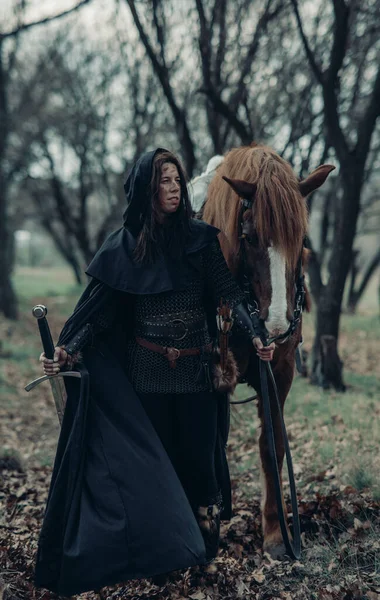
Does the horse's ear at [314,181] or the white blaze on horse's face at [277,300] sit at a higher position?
the horse's ear at [314,181]

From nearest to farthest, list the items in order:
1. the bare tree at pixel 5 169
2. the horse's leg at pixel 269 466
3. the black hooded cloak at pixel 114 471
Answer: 1. the black hooded cloak at pixel 114 471
2. the horse's leg at pixel 269 466
3. the bare tree at pixel 5 169

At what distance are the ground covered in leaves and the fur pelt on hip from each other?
1.07 meters

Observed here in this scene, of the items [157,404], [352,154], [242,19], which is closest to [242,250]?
[157,404]

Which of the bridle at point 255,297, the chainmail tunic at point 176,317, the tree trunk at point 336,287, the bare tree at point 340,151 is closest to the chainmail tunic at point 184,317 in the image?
the chainmail tunic at point 176,317

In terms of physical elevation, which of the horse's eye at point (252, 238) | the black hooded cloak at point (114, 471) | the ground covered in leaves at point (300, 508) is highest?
the horse's eye at point (252, 238)

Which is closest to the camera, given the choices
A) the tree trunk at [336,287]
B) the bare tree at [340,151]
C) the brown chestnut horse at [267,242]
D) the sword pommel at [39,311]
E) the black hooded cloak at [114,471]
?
the black hooded cloak at [114,471]

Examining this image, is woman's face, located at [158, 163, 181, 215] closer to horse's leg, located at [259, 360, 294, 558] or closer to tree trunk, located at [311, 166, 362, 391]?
horse's leg, located at [259, 360, 294, 558]

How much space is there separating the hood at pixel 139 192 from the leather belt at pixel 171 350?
24.2 inches

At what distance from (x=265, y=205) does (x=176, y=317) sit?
2.67 ft

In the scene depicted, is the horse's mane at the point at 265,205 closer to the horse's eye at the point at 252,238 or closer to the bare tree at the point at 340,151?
the horse's eye at the point at 252,238

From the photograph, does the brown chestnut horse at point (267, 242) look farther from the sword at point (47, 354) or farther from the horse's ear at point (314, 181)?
the sword at point (47, 354)

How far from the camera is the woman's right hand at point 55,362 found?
3156 millimetres

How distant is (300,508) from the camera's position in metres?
4.23

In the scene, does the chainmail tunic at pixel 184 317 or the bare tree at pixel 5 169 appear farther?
the bare tree at pixel 5 169
